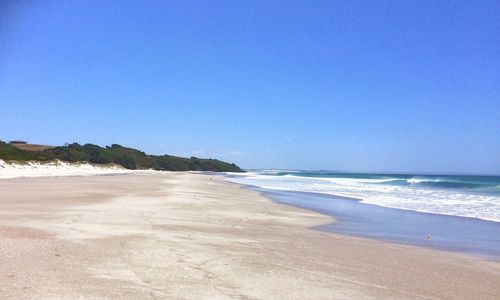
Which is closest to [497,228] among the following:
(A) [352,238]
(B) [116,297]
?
(A) [352,238]

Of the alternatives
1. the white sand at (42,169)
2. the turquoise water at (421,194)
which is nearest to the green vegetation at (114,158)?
the white sand at (42,169)

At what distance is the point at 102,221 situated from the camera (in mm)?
10102

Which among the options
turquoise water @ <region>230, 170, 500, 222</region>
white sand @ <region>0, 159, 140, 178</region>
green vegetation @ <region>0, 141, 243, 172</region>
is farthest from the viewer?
green vegetation @ <region>0, 141, 243, 172</region>

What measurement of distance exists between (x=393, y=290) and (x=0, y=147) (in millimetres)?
41954

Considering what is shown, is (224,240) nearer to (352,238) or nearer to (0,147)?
(352,238)

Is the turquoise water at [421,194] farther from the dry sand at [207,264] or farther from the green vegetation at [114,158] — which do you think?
the green vegetation at [114,158]

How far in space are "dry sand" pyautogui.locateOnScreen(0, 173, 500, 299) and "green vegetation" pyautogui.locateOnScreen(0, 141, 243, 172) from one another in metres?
34.4

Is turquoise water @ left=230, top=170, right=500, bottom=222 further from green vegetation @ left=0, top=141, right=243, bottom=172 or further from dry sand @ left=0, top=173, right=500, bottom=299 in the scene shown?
green vegetation @ left=0, top=141, right=243, bottom=172

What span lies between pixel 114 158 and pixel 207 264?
66918 mm

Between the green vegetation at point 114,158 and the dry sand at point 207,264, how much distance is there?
34378mm

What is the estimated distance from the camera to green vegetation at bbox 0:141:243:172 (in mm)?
43659

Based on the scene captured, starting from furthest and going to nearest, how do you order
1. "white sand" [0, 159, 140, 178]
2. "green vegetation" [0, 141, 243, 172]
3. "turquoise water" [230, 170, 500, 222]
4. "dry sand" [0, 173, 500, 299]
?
1. "green vegetation" [0, 141, 243, 172]
2. "white sand" [0, 159, 140, 178]
3. "turquoise water" [230, 170, 500, 222]
4. "dry sand" [0, 173, 500, 299]

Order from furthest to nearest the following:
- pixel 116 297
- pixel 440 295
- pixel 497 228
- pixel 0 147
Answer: pixel 0 147, pixel 497 228, pixel 440 295, pixel 116 297

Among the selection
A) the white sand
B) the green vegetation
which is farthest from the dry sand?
→ the green vegetation
